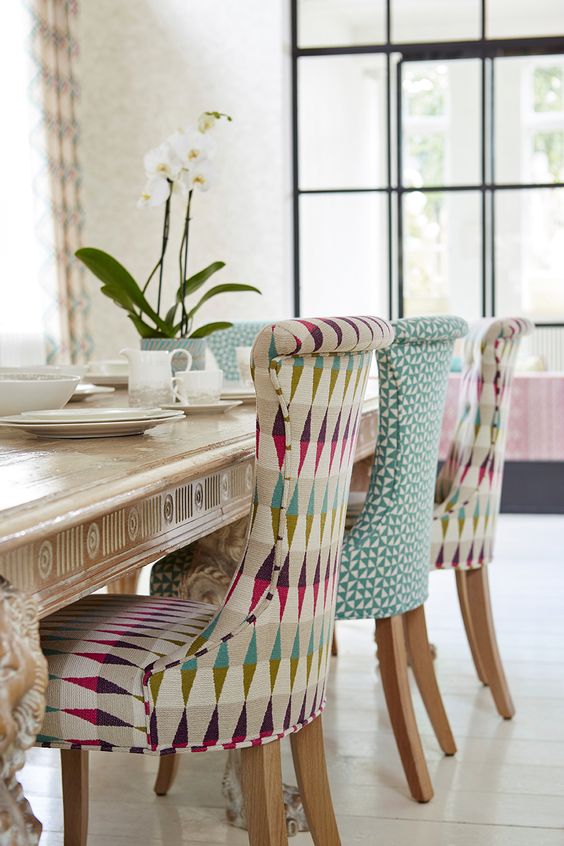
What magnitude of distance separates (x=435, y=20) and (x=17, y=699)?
6.31 metres

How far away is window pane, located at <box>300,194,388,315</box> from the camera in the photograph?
6641mm

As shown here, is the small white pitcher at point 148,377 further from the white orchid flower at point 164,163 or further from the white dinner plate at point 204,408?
the white orchid flower at point 164,163

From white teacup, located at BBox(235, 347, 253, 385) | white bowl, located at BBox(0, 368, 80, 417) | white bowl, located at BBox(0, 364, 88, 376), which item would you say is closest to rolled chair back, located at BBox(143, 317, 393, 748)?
white bowl, located at BBox(0, 368, 80, 417)

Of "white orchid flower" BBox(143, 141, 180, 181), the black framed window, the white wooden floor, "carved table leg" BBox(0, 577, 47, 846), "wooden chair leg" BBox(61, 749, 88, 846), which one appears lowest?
the white wooden floor

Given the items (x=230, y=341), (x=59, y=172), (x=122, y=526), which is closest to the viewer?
(x=122, y=526)

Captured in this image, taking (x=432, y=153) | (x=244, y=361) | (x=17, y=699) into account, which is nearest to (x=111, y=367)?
(x=244, y=361)

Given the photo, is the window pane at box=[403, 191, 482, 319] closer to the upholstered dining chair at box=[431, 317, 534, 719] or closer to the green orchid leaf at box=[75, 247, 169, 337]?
the upholstered dining chair at box=[431, 317, 534, 719]

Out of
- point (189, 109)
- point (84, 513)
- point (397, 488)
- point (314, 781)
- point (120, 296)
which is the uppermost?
point (189, 109)

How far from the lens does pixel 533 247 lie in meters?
6.48

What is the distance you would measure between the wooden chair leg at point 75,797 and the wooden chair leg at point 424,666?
73 centimetres

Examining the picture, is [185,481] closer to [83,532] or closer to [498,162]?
[83,532]

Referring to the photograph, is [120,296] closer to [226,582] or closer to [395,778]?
[226,582]

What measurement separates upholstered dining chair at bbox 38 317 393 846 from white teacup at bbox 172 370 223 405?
2.17 ft

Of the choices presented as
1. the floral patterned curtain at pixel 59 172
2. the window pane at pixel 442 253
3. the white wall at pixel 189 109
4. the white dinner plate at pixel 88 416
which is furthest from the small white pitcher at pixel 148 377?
the window pane at pixel 442 253
